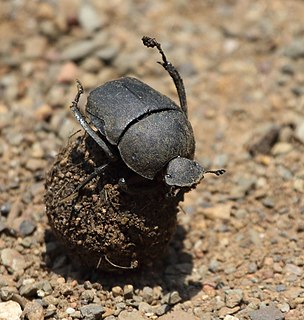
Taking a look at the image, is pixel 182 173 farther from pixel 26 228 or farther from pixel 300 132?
pixel 300 132

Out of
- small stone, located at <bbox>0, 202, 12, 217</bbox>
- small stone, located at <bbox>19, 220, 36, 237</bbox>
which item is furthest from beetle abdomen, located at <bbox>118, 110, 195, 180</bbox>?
small stone, located at <bbox>0, 202, 12, 217</bbox>

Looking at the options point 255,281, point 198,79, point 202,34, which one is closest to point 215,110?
point 198,79

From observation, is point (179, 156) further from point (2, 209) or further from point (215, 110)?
point (215, 110)

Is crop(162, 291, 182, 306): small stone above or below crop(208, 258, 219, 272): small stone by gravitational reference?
below

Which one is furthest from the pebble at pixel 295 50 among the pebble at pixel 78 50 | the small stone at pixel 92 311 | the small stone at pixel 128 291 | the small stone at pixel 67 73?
the small stone at pixel 92 311

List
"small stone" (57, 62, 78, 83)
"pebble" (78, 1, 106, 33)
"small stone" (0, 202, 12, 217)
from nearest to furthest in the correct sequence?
"small stone" (0, 202, 12, 217)
"small stone" (57, 62, 78, 83)
"pebble" (78, 1, 106, 33)

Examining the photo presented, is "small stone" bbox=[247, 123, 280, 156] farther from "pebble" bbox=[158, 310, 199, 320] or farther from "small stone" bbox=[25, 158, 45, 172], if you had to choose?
"pebble" bbox=[158, 310, 199, 320]

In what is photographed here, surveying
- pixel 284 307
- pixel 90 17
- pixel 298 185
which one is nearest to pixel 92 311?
pixel 284 307

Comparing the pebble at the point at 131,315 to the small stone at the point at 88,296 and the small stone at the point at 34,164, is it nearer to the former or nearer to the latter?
the small stone at the point at 88,296
